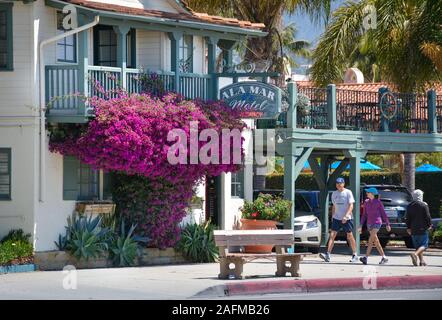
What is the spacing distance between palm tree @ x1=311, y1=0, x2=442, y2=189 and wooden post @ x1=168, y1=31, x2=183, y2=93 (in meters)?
9.11

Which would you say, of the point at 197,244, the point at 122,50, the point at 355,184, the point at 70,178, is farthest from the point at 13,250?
the point at 355,184

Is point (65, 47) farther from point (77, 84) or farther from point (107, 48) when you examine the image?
point (107, 48)

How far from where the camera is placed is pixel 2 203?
878 inches

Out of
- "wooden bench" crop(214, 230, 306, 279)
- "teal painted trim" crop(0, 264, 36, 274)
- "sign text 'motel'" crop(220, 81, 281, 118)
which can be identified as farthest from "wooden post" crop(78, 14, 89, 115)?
"wooden bench" crop(214, 230, 306, 279)

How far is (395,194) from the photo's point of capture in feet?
101

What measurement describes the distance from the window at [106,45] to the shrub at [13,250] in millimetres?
5168

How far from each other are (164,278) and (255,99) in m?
6.14

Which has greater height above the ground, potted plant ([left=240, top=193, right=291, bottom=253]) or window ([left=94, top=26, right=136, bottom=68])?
window ([left=94, top=26, right=136, bottom=68])

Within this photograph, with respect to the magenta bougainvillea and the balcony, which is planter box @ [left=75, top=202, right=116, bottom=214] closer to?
the magenta bougainvillea

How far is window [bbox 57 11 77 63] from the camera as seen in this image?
23016mm

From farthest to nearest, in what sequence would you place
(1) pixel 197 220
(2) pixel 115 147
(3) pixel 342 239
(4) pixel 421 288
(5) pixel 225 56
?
(3) pixel 342 239
(5) pixel 225 56
(1) pixel 197 220
(2) pixel 115 147
(4) pixel 421 288
